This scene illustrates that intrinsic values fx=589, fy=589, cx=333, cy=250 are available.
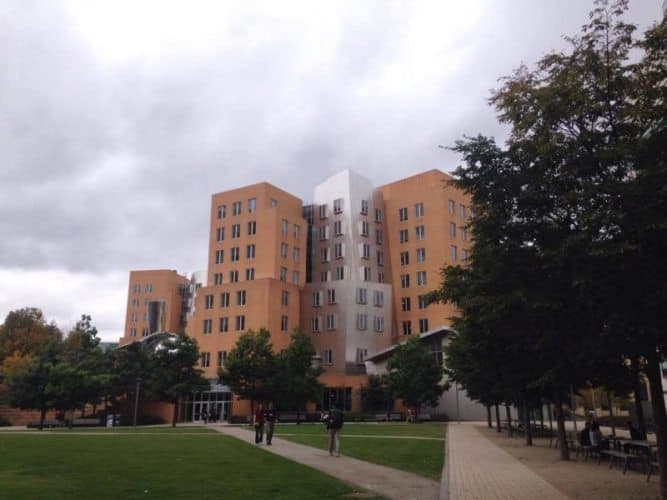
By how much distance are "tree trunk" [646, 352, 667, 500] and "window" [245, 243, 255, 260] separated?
217 ft

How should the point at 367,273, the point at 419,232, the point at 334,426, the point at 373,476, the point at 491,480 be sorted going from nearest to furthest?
the point at 373,476, the point at 491,480, the point at 334,426, the point at 419,232, the point at 367,273

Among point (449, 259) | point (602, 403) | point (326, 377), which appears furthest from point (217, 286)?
point (602, 403)

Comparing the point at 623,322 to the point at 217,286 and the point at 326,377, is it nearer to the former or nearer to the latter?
the point at 326,377

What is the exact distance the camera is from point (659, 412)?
36.0ft

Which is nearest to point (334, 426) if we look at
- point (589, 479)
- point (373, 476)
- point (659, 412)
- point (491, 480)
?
point (373, 476)

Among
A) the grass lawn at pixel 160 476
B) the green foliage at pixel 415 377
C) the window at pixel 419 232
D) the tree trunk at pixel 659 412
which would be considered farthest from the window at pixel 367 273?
the tree trunk at pixel 659 412

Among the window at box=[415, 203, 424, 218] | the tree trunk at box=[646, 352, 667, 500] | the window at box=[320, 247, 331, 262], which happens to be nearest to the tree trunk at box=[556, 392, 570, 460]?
the tree trunk at box=[646, 352, 667, 500]

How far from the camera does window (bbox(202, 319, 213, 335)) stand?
72.1 meters

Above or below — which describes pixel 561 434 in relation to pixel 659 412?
below

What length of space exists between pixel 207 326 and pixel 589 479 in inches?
2437

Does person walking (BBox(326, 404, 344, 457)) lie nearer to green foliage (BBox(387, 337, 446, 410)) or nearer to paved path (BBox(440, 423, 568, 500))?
paved path (BBox(440, 423, 568, 500))

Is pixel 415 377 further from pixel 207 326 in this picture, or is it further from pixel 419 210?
pixel 419 210

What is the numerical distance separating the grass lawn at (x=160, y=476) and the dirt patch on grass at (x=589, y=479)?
202 inches

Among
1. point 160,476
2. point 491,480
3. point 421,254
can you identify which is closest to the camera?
point 160,476
